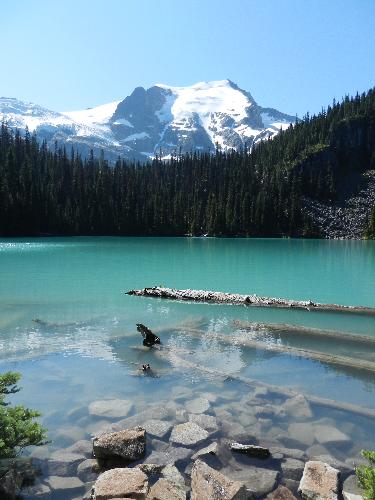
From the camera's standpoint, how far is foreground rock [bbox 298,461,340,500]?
8414 millimetres

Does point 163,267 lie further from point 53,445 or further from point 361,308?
point 53,445

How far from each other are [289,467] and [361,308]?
20.5 metres

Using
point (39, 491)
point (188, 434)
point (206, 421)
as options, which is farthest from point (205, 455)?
point (39, 491)

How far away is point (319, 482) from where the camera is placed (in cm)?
873

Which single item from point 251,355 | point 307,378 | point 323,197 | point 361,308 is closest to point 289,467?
point 307,378

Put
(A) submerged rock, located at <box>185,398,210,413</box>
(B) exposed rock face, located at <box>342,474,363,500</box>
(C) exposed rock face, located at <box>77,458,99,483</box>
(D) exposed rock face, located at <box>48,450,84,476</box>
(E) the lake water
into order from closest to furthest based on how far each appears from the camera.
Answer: (B) exposed rock face, located at <box>342,474,363,500</box> < (C) exposed rock face, located at <box>77,458,99,483</box> < (D) exposed rock face, located at <box>48,450,84,476</box> < (E) the lake water < (A) submerged rock, located at <box>185,398,210,413</box>

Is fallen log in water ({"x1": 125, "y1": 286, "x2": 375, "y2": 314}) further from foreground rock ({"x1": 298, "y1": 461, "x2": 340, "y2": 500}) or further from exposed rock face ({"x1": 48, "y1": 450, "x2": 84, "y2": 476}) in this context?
exposed rock face ({"x1": 48, "y1": 450, "x2": 84, "y2": 476})

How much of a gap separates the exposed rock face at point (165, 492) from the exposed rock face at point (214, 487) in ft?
0.82

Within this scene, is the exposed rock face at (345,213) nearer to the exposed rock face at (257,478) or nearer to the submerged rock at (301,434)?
the submerged rock at (301,434)

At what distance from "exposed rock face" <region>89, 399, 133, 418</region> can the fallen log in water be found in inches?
715

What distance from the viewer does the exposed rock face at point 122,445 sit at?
980 cm

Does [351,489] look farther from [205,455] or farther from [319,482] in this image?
[205,455]

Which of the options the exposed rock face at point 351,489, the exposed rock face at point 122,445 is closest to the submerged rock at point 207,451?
the exposed rock face at point 122,445

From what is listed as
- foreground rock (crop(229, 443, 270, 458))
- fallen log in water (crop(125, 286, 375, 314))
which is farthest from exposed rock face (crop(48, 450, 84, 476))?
fallen log in water (crop(125, 286, 375, 314))
